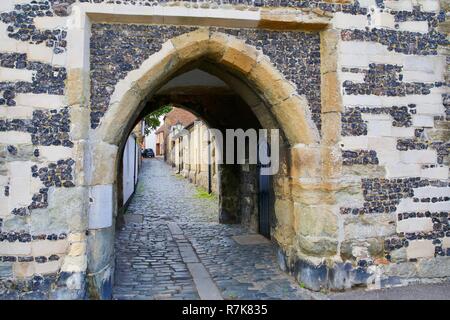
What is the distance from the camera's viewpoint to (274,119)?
17.2 feet

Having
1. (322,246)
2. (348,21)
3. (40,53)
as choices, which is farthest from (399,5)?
(40,53)

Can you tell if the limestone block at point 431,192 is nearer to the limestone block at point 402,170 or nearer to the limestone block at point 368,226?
the limestone block at point 402,170

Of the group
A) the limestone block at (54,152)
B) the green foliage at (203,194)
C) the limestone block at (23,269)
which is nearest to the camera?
the limestone block at (23,269)

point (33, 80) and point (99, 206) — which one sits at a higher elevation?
point (33, 80)

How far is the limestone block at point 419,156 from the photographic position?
491 cm

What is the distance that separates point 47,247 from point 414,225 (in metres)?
4.13

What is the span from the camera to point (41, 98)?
4164 mm

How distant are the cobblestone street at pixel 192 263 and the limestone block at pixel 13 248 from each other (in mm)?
1087

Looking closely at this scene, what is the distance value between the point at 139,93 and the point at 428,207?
368 centimetres

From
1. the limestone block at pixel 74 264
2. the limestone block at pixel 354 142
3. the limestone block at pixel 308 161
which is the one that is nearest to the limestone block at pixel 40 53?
the limestone block at pixel 74 264

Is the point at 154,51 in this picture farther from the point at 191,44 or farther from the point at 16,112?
the point at 16,112

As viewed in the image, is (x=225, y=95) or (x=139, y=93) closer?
(x=139, y=93)

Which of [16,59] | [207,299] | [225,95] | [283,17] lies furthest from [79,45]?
[225,95]

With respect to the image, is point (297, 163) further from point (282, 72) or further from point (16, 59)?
point (16, 59)
